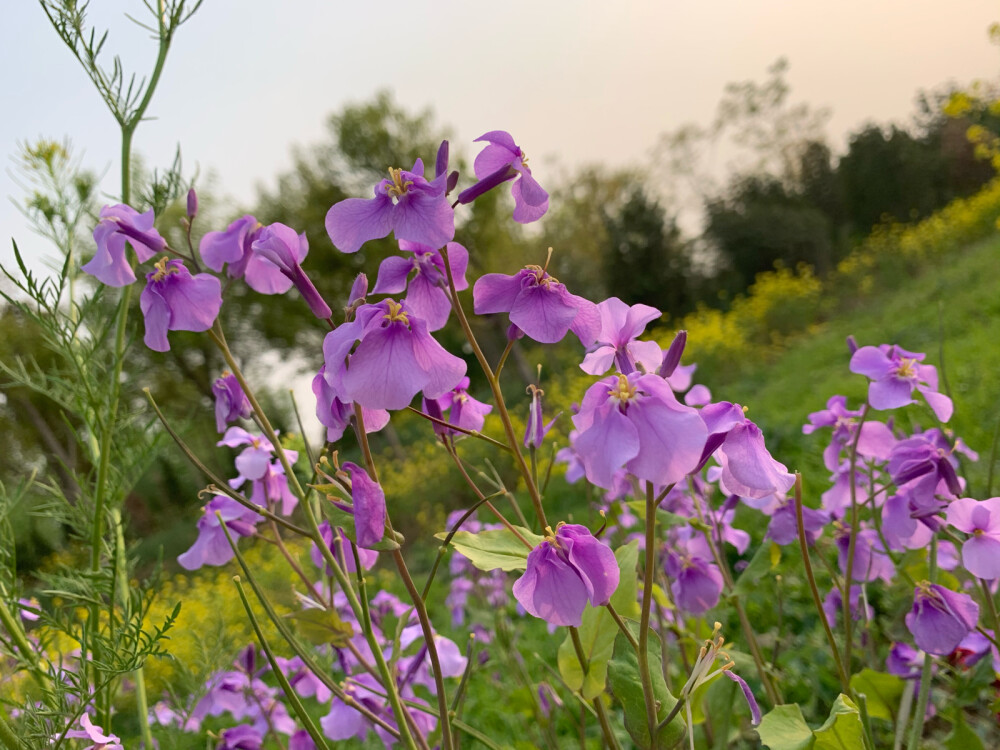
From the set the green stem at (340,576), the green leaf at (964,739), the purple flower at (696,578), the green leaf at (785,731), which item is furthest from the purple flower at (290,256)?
the green leaf at (964,739)

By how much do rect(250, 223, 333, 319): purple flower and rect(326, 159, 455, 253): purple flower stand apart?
62mm

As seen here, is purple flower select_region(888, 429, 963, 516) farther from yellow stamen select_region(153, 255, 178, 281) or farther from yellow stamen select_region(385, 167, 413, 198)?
yellow stamen select_region(153, 255, 178, 281)

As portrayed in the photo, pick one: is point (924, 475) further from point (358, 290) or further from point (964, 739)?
point (358, 290)

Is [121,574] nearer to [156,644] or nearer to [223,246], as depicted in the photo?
[156,644]

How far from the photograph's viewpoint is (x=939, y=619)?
1.02 metres

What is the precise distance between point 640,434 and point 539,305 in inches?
8.8

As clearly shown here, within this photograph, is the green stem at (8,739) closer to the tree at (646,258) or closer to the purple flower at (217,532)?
the purple flower at (217,532)

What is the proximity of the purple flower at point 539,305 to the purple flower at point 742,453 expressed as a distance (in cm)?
17

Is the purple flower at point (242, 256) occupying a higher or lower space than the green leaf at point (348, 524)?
higher

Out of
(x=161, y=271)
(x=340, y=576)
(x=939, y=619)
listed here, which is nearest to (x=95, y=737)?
(x=340, y=576)

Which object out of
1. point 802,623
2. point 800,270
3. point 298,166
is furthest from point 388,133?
point 802,623

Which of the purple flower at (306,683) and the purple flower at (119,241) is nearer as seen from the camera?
the purple flower at (119,241)

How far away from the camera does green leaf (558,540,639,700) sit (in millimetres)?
846

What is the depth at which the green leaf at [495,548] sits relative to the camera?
0.83 m
